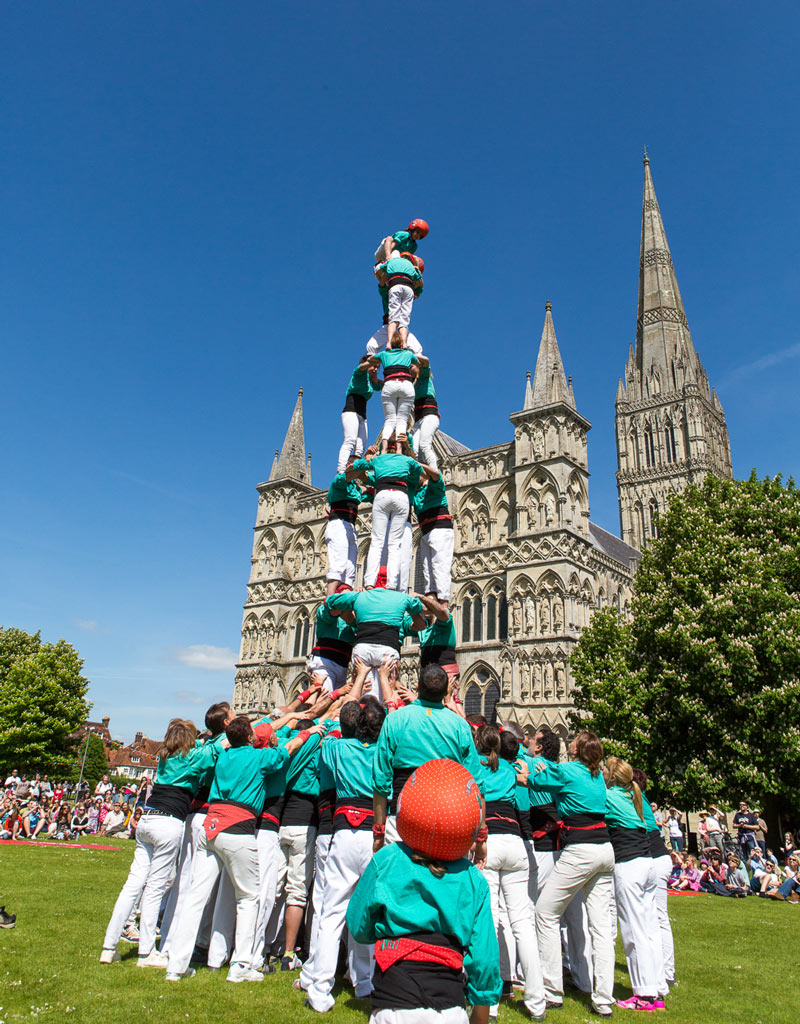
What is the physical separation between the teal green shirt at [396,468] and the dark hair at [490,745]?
4.76 meters

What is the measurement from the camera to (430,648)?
401 inches

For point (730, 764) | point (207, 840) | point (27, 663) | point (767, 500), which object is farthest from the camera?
point (27, 663)

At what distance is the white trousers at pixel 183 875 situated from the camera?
6.49 meters

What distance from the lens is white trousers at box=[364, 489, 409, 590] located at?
34.1 feet

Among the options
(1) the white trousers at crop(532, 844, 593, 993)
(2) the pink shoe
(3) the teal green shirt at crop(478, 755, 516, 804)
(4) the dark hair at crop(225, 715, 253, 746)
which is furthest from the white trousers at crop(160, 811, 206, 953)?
(2) the pink shoe

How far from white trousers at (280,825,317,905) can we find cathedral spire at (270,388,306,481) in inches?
1543

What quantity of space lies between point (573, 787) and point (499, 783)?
68 centimetres

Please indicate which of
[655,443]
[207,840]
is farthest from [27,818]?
[655,443]

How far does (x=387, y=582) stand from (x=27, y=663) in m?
35.8

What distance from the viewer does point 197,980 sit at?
593cm

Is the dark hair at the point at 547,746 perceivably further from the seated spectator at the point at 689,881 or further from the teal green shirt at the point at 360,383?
the seated spectator at the point at 689,881

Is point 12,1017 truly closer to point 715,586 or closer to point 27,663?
point 715,586


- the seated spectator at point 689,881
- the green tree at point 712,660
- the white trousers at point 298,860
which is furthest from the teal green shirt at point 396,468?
the seated spectator at point 689,881

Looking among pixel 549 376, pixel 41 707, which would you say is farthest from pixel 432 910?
pixel 41 707
